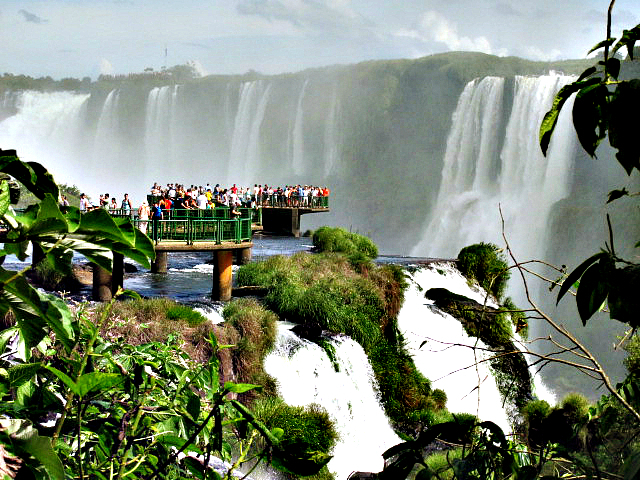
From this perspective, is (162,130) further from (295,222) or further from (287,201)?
(295,222)

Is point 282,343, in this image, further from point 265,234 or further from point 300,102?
point 300,102

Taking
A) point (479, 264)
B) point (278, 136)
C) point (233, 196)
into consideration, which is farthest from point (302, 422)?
point (278, 136)

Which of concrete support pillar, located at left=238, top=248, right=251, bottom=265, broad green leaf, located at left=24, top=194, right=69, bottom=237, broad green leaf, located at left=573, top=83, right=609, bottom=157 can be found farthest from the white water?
broad green leaf, located at left=24, top=194, right=69, bottom=237

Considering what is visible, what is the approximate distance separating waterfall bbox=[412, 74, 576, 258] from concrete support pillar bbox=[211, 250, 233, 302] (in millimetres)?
28937

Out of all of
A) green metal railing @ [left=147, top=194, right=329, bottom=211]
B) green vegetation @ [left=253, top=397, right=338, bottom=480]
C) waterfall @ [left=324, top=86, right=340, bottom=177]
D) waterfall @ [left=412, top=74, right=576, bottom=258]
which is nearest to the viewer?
green vegetation @ [left=253, top=397, right=338, bottom=480]

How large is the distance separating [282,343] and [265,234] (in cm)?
2080

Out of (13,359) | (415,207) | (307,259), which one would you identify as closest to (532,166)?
(415,207)

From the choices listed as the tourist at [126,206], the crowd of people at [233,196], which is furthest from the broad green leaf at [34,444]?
the crowd of people at [233,196]

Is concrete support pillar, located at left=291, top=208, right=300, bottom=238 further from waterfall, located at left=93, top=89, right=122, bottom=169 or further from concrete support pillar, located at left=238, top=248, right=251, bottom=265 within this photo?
waterfall, located at left=93, top=89, right=122, bottom=169

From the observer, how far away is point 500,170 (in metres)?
50.3

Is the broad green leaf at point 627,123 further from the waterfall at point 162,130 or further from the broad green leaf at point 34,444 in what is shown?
the waterfall at point 162,130

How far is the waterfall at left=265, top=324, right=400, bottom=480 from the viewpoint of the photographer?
45.1ft

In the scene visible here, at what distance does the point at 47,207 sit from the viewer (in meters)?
1.15

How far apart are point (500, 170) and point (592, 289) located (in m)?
50.4
